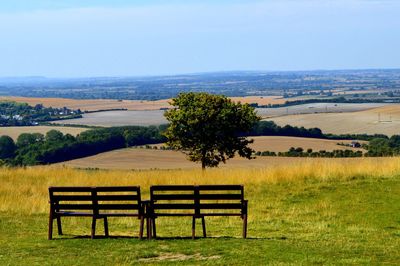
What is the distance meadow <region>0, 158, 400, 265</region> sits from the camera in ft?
35.4

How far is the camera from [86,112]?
13350 centimetres

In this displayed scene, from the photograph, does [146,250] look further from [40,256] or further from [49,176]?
[49,176]

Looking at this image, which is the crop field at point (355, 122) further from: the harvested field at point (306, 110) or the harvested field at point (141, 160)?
the harvested field at point (141, 160)

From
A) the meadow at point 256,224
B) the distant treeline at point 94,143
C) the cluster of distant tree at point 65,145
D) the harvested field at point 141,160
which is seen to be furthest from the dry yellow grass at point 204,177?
the cluster of distant tree at point 65,145

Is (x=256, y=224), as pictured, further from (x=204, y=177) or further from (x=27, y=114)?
(x=27, y=114)

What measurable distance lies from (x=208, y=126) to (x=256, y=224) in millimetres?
14945

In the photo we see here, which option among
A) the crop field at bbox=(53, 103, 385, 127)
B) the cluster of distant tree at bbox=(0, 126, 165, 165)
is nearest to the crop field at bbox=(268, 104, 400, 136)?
the crop field at bbox=(53, 103, 385, 127)

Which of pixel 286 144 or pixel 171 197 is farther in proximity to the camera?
pixel 286 144

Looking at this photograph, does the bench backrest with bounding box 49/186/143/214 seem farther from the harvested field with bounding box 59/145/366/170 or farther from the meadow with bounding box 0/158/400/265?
the harvested field with bounding box 59/145/366/170

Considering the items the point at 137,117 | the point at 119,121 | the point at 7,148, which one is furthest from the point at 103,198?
the point at 137,117

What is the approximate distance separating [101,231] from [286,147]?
45861 mm

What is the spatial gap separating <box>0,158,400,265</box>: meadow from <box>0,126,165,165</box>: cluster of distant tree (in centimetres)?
2711

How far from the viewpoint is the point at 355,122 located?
91875 mm

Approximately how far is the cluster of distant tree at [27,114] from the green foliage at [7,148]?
37.8 m
